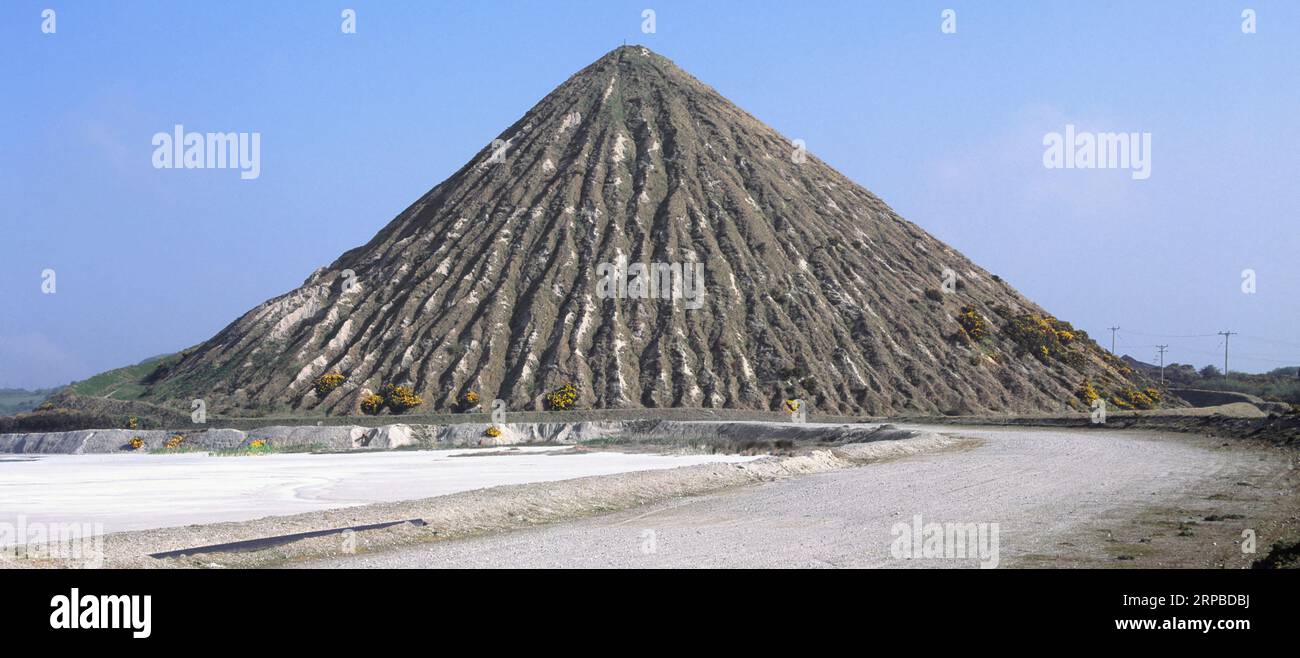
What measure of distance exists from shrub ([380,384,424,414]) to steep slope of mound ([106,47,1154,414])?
1.97 meters

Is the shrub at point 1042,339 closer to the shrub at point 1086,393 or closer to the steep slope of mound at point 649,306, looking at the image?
the steep slope of mound at point 649,306

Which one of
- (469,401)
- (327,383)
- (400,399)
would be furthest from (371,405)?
(469,401)

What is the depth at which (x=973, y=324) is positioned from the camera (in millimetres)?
94812

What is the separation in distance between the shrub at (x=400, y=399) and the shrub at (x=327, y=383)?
455 cm

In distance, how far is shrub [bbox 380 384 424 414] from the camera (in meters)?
82.3

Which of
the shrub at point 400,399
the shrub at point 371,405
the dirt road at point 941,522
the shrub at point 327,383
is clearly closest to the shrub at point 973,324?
the shrub at point 400,399

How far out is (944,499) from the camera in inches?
1057

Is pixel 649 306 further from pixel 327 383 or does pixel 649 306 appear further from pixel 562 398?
pixel 327 383

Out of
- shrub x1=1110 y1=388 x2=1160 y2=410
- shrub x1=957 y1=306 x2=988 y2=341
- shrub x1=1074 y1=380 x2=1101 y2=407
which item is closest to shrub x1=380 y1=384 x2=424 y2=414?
shrub x1=957 y1=306 x2=988 y2=341

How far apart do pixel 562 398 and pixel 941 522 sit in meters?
60.7

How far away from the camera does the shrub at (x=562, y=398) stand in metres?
81.2
